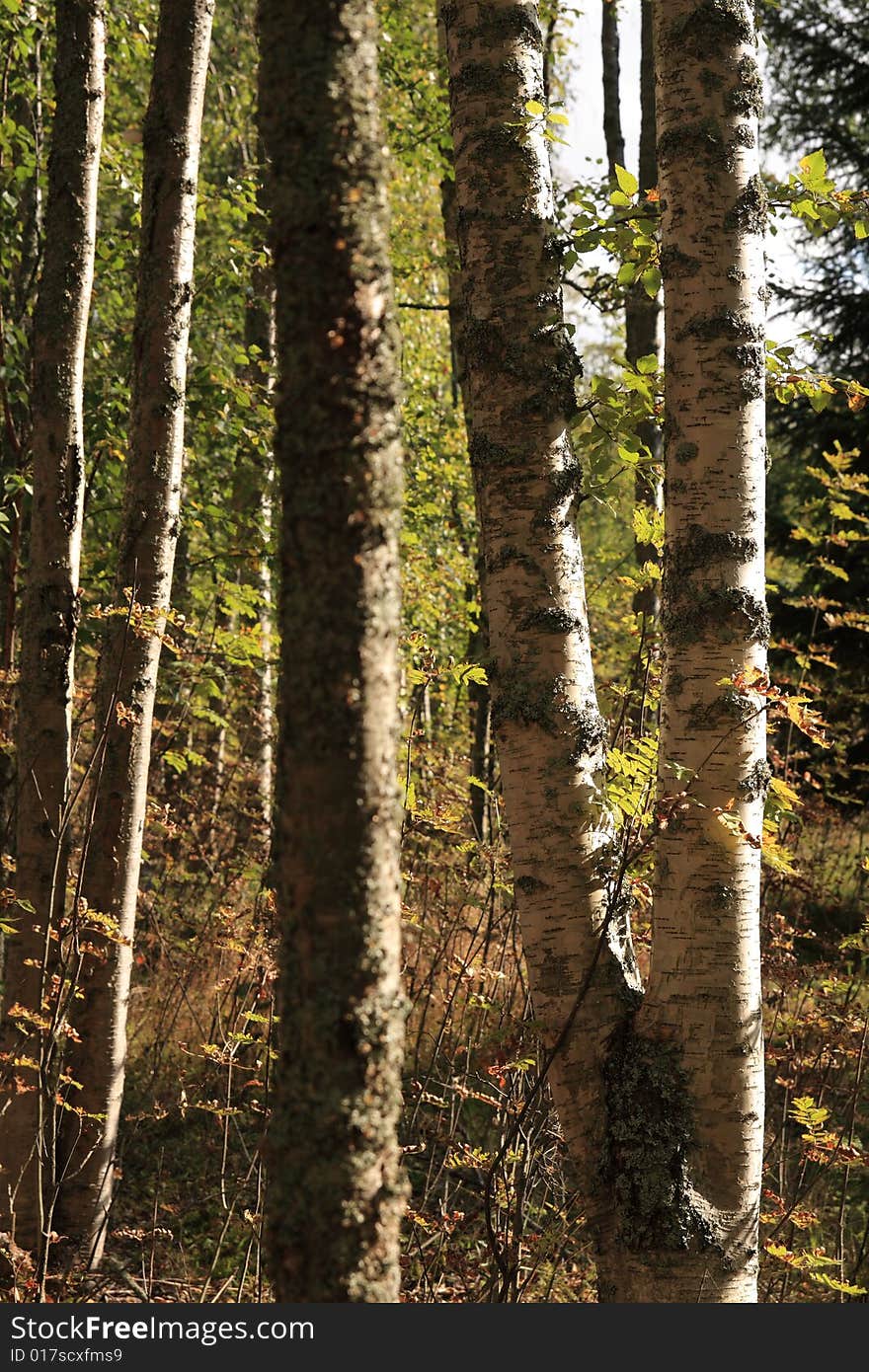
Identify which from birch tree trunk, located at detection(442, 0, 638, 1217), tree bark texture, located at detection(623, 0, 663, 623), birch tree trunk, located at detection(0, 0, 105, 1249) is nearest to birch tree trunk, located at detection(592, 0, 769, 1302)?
birch tree trunk, located at detection(442, 0, 638, 1217)

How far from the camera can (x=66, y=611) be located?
383 cm

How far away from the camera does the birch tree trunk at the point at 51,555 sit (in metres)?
3.67

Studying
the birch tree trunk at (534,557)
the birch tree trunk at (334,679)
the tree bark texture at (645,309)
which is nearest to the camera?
the birch tree trunk at (334,679)

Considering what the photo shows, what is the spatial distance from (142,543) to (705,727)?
2491 mm

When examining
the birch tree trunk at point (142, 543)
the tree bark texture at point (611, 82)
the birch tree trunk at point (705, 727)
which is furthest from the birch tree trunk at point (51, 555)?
the tree bark texture at point (611, 82)

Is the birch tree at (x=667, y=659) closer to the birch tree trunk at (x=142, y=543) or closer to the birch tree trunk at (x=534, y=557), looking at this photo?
the birch tree trunk at (x=534, y=557)

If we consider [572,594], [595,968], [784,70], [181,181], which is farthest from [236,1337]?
[784,70]

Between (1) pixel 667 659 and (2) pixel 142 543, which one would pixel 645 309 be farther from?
(1) pixel 667 659

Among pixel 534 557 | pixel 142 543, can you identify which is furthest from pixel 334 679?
pixel 142 543

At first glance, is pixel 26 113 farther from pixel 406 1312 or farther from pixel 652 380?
pixel 406 1312

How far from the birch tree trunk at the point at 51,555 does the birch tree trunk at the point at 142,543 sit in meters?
0.22

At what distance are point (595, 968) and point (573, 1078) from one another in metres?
0.25

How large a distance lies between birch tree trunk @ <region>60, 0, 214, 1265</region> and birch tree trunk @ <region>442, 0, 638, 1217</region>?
1814 mm

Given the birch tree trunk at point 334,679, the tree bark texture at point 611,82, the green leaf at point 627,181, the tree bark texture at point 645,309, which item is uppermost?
the tree bark texture at point 611,82
